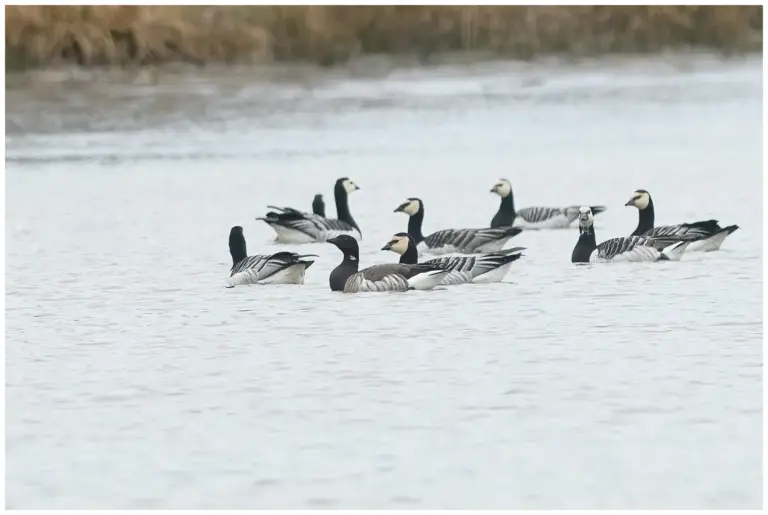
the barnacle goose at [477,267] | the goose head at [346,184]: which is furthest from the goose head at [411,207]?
the barnacle goose at [477,267]

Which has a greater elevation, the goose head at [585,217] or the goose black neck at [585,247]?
the goose head at [585,217]

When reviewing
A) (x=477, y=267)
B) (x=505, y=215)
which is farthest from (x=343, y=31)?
(x=477, y=267)

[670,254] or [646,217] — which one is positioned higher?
[646,217]

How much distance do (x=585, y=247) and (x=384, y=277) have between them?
1991mm

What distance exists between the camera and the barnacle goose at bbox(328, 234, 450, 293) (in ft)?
37.0

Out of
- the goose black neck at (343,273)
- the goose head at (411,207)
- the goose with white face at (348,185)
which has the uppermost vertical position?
the goose with white face at (348,185)

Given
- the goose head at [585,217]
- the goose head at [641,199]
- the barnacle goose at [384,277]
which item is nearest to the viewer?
the barnacle goose at [384,277]

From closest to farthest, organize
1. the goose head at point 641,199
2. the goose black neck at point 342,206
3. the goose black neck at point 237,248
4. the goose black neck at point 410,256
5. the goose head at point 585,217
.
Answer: the goose black neck at point 410,256 < the goose black neck at point 237,248 < the goose head at point 585,217 < the goose head at point 641,199 < the goose black neck at point 342,206

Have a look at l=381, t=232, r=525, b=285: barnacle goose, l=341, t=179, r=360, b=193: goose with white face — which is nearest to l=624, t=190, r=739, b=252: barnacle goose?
l=381, t=232, r=525, b=285: barnacle goose

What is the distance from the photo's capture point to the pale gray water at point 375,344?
6.77m

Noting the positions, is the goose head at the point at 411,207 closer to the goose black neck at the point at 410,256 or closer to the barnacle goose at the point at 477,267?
the goose black neck at the point at 410,256

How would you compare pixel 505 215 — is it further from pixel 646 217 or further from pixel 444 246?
pixel 444 246

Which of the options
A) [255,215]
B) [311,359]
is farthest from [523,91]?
[311,359]

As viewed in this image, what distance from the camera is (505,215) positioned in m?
14.8
